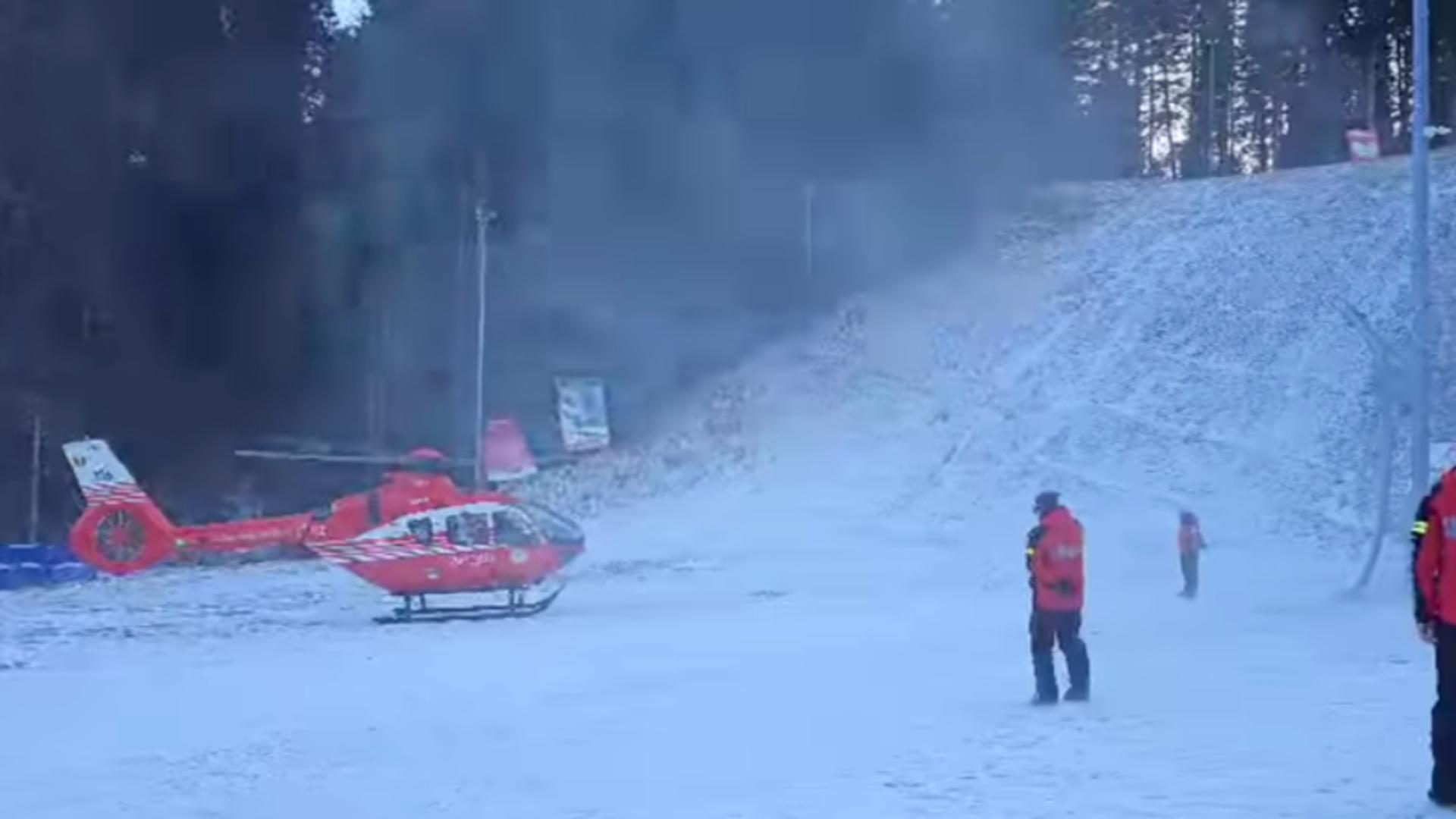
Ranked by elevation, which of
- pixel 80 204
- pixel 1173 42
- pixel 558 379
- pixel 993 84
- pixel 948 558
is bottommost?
pixel 948 558

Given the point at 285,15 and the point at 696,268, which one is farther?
the point at 696,268

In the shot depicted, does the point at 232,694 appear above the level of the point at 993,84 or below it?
below

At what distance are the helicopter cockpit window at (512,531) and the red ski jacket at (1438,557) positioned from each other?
1410cm

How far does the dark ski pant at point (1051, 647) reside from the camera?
38.7 ft

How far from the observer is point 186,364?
2944cm

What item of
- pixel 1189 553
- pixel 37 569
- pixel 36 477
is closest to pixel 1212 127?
pixel 1189 553

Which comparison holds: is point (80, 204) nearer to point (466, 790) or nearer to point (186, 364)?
point (186, 364)

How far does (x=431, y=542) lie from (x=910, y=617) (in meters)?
5.39

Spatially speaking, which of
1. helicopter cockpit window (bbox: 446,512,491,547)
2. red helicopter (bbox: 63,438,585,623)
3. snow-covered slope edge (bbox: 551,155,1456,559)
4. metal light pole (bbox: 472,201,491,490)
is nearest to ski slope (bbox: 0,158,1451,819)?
snow-covered slope edge (bbox: 551,155,1456,559)

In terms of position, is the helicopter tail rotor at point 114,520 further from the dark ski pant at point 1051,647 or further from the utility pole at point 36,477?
the dark ski pant at point 1051,647

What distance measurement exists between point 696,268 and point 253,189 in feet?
29.5

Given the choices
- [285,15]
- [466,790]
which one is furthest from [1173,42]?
[466,790]

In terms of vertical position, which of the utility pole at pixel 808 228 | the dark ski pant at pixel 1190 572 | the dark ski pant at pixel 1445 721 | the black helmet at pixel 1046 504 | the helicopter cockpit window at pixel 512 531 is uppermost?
the utility pole at pixel 808 228

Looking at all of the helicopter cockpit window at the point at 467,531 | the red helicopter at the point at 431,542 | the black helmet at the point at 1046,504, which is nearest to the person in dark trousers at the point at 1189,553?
the red helicopter at the point at 431,542
